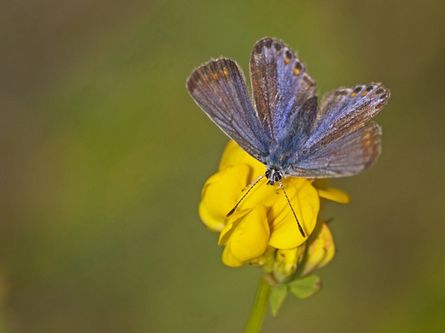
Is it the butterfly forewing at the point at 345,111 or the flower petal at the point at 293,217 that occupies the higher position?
the butterfly forewing at the point at 345,111

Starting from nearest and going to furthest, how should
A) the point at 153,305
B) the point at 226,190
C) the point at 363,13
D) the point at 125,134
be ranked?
1. the point at 226,190
2. the point at 153,305
3. the point at 125,134
4. the point at 363,13

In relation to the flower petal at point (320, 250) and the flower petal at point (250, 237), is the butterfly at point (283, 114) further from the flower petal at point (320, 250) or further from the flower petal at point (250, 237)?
the flower petal at point (320, 250)

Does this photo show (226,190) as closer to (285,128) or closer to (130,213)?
(285,128)

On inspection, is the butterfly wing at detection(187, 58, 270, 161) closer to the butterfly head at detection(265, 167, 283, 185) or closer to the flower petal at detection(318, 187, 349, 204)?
the butterfly head at detection(265, 167, 283, 185)

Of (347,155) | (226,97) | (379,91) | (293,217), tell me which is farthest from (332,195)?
(226,97)

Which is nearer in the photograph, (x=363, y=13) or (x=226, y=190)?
(x=226, y=190)

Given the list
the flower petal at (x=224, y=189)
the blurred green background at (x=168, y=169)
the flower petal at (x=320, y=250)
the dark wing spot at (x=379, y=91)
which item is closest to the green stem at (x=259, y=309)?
the flower petal at (x=320, y=250)

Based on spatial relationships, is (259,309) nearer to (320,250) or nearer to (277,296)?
(277,296)

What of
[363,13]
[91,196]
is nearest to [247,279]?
[91,196]
